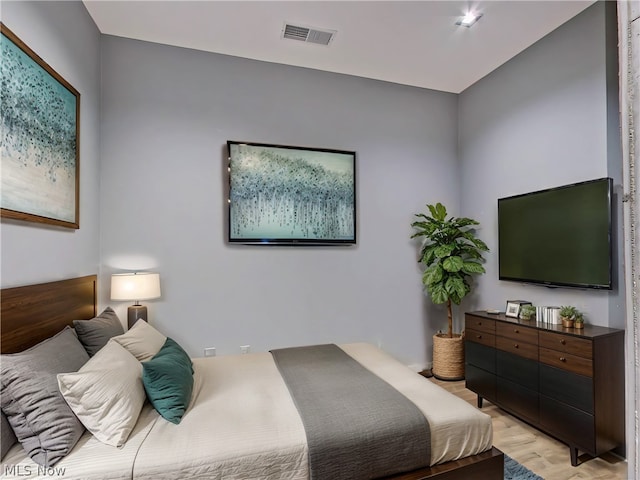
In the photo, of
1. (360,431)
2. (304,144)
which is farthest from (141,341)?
(304,144)

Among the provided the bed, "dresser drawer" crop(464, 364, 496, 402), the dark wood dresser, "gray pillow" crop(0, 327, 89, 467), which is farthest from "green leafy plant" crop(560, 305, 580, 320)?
"gray pillow" crop(0, 327, 89, 467)

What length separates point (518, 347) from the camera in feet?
9.06

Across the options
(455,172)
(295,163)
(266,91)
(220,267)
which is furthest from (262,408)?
(455,172)

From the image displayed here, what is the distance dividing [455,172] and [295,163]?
6.54 feet

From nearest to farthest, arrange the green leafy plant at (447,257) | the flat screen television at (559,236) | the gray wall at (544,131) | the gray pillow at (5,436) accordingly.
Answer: the gray pillow at (5,436) → the flat screen television at (559,236) → the gray wall at (544,131) → the green leafy plant at (447,257)

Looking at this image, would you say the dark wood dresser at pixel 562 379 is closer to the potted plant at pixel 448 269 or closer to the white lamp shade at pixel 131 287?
the potted plant at pixel 448 269

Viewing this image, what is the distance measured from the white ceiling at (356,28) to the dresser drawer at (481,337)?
102 inches

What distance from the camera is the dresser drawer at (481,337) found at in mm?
3021

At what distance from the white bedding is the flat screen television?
1.49 m

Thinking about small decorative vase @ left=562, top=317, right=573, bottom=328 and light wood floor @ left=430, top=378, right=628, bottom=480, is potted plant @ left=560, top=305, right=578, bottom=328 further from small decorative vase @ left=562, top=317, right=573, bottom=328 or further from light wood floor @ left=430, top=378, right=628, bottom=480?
light wood floor @ left=430, top=378, right=628, bottom=480

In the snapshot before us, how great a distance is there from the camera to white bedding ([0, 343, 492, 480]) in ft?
4.68

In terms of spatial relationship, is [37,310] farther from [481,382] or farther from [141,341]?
[481,382]

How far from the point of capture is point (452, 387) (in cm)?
354

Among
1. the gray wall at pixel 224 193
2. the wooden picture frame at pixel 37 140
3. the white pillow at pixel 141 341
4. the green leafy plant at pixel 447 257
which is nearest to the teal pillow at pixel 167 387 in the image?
the white pillow at pixel 141 341
